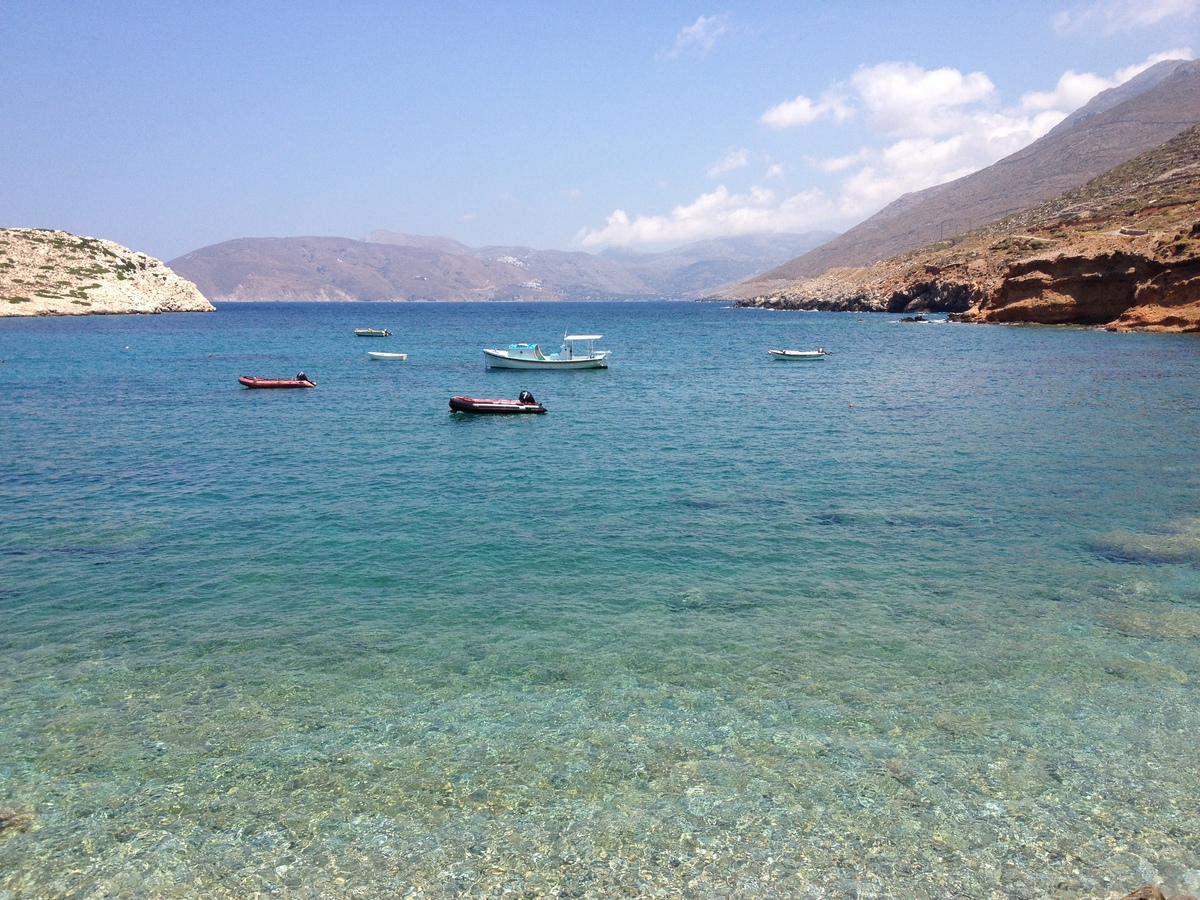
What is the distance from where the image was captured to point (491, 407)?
127 ft

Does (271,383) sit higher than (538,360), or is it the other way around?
(538,360)

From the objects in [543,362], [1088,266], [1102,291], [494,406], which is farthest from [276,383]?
[1102,291]

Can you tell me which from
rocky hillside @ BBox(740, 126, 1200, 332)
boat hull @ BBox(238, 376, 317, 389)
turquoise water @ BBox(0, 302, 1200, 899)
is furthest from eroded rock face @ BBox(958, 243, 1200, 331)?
boat hull @ BBox(238, 376, 317, 389)

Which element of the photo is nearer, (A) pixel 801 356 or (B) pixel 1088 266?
(A) pixel 801 356

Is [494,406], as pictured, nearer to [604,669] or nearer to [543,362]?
[543,362]

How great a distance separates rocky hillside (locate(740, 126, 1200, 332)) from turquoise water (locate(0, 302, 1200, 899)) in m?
46.3

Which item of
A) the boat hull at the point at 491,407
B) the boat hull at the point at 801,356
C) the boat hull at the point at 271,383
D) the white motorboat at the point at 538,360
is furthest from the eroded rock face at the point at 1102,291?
the boat hull at the point at 271,383

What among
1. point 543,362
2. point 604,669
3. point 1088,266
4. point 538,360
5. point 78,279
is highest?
point 78,279

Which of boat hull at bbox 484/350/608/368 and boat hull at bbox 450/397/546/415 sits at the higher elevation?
boat hull at bbox 484/350/608/368

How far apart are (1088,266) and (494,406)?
64984 millimetres

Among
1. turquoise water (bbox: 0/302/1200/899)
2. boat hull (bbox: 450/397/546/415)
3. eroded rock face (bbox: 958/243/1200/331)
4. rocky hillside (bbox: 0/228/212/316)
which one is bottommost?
turquoise water (bbox: 0/302/1200/899)

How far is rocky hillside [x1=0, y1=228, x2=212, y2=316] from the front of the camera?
120 m

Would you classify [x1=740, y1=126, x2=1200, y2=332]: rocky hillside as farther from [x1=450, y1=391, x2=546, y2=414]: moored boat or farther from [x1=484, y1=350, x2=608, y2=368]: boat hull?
[x1=450, y1=391, x2=546, y2=414]: moored boat

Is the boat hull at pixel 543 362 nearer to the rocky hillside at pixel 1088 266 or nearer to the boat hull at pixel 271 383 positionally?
the boat hull at pixel 271 383
